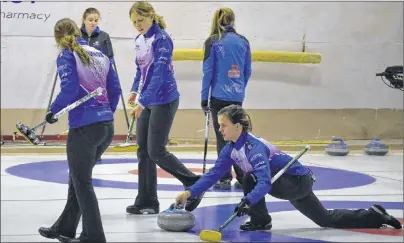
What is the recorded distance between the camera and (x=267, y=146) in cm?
559

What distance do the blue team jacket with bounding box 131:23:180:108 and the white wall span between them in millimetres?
6053

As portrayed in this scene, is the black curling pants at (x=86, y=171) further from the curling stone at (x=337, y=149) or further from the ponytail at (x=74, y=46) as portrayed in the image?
the curling stone at (x=337, y=149)

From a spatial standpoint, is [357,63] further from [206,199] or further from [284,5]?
[206,199]

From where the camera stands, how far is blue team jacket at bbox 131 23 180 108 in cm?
620

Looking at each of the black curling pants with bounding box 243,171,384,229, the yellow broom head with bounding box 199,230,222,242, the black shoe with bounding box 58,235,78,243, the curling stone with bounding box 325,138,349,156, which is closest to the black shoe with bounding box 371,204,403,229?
the black curling pants with bounding box 243,171,384,229

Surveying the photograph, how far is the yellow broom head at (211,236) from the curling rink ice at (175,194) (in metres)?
0.06

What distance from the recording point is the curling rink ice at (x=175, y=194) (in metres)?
5.52

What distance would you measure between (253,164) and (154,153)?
115cm

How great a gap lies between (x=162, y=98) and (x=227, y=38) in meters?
1.61

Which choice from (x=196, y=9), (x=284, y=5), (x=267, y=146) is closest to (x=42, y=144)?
(x=196, y=9)

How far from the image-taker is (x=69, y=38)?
4.96m

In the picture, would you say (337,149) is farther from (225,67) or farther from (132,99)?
(132,99)

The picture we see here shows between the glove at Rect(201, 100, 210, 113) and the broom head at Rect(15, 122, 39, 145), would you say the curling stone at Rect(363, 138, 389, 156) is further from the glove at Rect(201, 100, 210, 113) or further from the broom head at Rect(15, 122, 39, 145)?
the broom head at Rect(15, 122, 39, 145)

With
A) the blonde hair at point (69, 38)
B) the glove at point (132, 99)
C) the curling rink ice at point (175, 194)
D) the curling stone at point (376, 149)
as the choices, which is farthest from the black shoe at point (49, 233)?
the curling stone at point (376, 149)
